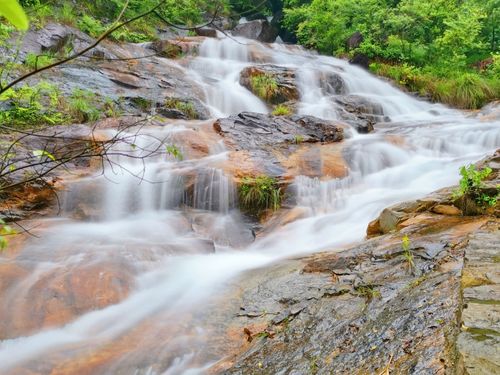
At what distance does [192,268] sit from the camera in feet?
15.1

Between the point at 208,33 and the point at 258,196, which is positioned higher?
the point at 208,33

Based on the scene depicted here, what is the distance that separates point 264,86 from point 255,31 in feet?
33.7

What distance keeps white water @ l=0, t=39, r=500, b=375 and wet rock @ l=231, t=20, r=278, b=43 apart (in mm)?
10013

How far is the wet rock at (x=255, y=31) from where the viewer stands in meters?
20.3

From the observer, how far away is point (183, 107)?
9.71 m

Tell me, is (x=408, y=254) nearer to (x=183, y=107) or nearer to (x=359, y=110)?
(x=183, y=107)

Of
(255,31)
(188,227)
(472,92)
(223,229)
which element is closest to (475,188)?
(223,229)

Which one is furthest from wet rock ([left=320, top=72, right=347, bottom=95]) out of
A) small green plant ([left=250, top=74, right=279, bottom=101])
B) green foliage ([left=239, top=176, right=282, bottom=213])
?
green foliage ([left=239, top=176, right=282, bottom=213])

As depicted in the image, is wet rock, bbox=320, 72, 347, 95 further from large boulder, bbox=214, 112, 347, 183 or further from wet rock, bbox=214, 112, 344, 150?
wet rock, bbox=214, 112, 344, 150

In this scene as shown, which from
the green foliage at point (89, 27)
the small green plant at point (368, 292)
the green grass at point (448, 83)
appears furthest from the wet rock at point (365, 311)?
the green foliage at point (89, 27)

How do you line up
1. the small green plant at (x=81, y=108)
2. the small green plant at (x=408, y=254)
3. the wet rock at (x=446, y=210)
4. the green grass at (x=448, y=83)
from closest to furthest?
the small green plant at (x=408, y=254) → the wet rock at (x=446, y=210) → the small green plant at (x=81, y=108) → the green grass at (x=448, y=83)

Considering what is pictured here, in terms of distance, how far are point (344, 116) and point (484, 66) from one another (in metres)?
7.84

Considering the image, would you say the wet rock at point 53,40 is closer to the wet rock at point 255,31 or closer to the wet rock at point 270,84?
the wet rock at point 270,84

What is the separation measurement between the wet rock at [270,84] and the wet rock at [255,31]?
8.93m
